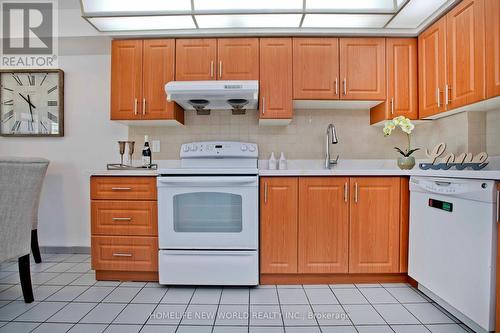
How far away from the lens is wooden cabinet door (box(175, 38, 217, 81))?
2.30 metres

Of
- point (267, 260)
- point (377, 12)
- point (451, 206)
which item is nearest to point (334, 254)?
point (267, 260)

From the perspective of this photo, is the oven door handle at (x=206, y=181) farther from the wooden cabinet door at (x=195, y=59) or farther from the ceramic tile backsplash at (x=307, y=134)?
the wooden cabinet door at (x=195, y=59)

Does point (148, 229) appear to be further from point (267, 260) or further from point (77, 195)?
point (77, 195)

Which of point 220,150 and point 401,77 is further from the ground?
point 401,77

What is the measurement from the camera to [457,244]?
149 cm

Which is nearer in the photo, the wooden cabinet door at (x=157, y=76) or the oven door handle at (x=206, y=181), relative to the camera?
the oven door handle at (x=206, y=181)

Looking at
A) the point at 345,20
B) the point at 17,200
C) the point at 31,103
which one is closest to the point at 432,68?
the point at 345,20

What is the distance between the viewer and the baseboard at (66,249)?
2.73 meters

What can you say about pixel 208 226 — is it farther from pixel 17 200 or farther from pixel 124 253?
pixel 17 200

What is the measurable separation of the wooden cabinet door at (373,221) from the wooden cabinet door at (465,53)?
0.71 metres

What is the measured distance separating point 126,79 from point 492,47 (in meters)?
2.62
